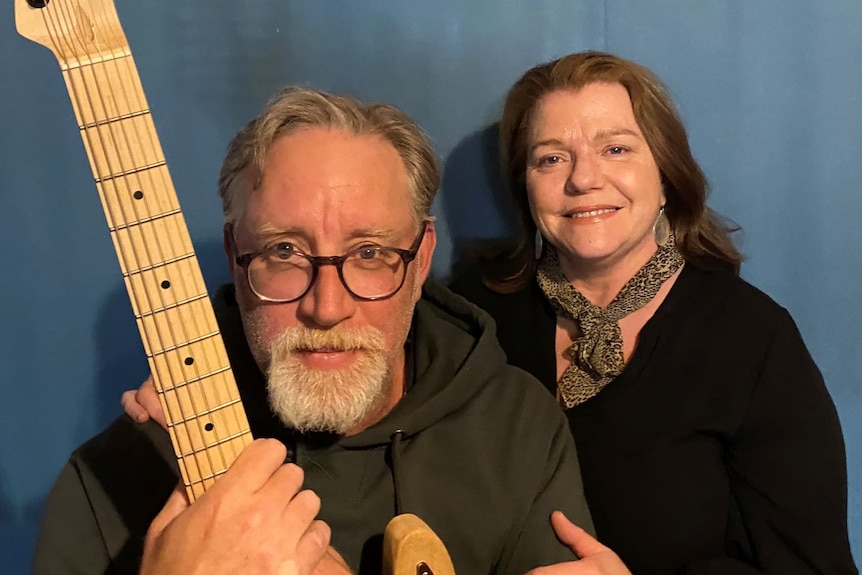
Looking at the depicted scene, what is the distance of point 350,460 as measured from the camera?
108 cm

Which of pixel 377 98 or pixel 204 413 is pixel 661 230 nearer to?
pixel 377 98

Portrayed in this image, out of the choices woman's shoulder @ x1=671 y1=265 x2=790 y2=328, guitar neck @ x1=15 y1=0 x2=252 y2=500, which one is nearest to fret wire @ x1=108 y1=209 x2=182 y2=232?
guitar neck @ x1=15 y1=0 x2=252 y2=500

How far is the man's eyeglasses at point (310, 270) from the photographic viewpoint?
3.25 feet

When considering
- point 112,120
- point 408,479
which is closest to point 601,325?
point 408,479

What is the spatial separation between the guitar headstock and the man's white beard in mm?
421

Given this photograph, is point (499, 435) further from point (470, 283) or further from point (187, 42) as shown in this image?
point (187, 42)

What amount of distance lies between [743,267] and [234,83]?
1.09m

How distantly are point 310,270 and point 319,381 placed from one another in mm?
150

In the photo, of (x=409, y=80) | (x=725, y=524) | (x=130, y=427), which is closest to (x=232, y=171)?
(x=130, y=427)

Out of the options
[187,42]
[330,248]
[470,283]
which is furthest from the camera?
[470,283]

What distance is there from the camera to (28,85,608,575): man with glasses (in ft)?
3.26

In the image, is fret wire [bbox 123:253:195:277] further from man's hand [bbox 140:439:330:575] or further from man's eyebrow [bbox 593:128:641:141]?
man's eyebrow [bbox 593:128:641:141]

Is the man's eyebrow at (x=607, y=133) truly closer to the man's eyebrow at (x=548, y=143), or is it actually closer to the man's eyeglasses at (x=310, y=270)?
the man's eyebrow at (x=548, y=143)

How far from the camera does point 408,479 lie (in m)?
1.07
